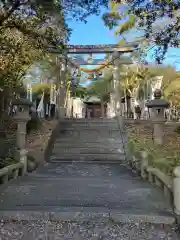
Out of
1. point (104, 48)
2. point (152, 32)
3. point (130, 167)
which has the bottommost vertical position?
point (130, 167)

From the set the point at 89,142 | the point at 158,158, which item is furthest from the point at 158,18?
the point at 89,142

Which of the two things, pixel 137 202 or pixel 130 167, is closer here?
pixel 137 202

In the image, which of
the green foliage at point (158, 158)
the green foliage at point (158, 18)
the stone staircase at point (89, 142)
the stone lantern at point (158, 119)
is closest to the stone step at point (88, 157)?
the stone staircase at point (89, 142)

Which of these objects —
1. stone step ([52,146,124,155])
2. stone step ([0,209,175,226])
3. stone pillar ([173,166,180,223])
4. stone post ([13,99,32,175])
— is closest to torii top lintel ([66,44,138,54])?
stone step ([52,146,124,155])

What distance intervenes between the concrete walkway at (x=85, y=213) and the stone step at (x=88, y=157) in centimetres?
481

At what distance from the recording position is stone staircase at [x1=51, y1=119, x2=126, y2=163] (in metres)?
10.4

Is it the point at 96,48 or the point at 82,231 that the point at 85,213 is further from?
the point at 96,48

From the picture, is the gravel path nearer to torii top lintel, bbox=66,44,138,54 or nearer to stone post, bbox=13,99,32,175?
stone post, bbox=13,99,32,175

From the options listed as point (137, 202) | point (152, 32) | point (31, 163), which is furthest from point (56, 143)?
point (137, 202)

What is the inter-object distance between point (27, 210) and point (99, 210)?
3.07ft

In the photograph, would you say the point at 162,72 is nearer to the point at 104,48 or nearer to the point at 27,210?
the point at 104,48

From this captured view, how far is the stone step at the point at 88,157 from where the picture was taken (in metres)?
10.2

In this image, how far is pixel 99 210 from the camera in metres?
3.80

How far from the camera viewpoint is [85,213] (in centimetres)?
367
